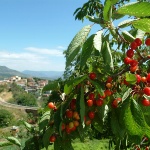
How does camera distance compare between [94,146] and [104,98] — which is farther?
[94,146]

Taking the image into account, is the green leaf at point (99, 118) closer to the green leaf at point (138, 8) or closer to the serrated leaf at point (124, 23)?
the serrated leaf at point (124, 23)

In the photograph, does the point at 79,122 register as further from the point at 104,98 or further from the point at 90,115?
the point at 104,98

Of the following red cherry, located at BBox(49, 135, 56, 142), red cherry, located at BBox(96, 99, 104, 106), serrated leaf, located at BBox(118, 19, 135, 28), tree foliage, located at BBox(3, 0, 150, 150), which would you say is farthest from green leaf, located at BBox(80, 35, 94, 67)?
red cherry, located at BBox(49, 135, 56, 142)

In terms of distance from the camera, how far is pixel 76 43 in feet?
3.52

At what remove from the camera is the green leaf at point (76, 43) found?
3.48ft

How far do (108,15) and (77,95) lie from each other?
17.3 inches

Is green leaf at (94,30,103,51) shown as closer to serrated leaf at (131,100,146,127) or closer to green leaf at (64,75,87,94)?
green leaf at (64,75,87,94)

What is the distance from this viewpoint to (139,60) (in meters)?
1.32

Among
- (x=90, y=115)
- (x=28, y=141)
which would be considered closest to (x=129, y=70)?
(x=90, y=115)

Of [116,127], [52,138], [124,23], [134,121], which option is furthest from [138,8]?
[52,138]

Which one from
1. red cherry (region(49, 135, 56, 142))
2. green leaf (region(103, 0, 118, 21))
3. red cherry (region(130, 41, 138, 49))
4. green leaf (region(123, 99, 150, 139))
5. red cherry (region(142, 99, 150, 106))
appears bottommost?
red cherry (region(49, 135, 56, 142))

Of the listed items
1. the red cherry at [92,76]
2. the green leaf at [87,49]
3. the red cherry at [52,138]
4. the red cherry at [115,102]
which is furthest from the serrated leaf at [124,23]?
the red cherry at [52,138]

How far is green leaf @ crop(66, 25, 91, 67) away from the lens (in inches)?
41.8

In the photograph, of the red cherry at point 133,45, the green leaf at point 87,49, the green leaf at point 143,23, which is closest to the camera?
the green leaf at point 143,23
